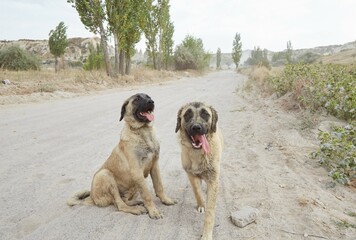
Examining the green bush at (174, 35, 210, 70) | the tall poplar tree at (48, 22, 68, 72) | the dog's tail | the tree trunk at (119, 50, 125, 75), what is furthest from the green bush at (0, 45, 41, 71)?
the dog's tail

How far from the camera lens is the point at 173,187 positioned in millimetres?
4371

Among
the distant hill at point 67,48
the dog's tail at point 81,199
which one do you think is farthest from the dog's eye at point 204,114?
the distant hill at point 67,48

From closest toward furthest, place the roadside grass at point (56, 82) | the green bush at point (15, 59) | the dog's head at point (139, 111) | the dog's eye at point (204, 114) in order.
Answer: the dog's eye at point (204, 114)
the dog's head at point (139, 111)
the roadside grass at point (56, 82)
the green bush at point (15, 59)

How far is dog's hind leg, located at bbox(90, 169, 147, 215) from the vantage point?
3.54m

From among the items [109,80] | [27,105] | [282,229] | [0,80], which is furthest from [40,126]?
[109,80]

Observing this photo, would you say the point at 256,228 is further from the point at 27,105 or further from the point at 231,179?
the point at 27,105

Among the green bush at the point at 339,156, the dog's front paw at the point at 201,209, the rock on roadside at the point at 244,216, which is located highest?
the green bush at the point at 339,156

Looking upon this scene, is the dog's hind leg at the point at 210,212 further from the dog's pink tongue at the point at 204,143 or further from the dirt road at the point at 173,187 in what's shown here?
the dog's pink tongue at the point at 204,143

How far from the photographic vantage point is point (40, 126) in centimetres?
794

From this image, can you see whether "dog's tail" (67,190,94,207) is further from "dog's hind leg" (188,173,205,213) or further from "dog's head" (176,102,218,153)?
"dog's head" (176,102,218,153)

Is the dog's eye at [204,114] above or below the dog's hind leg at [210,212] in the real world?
above

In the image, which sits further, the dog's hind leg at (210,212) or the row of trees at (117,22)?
the row of trees at (117,22)

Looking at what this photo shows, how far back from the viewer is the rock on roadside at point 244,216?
3168 millimetres

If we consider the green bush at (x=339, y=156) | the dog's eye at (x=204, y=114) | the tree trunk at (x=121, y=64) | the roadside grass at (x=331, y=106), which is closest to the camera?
the dog's eye at (x=204, y=114)
